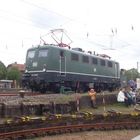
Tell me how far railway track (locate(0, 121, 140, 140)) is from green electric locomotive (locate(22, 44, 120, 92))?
721cm

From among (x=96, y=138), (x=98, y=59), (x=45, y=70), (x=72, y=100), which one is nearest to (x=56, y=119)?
(x=96, y=138)

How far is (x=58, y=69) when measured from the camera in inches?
1012

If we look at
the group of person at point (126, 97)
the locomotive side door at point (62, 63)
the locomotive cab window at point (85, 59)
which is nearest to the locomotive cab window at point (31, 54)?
the locomotive side door at point (62, 63)

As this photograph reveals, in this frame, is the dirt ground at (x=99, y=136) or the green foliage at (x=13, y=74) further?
the green foliage at (x=13, y=74)

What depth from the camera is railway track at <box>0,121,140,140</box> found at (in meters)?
14.3

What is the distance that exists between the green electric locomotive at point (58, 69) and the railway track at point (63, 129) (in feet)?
23.7

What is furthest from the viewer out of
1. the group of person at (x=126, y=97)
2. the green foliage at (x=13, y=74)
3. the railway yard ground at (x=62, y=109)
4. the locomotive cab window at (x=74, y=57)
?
the green foliage at (x=13, y=74)

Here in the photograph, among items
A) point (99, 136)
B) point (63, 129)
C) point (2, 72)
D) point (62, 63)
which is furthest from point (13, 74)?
point (99, 136)

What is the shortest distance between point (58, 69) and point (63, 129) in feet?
31.0

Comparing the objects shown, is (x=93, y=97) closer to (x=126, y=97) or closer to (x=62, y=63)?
(x=126, y=97)

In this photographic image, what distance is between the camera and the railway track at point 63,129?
14.3m

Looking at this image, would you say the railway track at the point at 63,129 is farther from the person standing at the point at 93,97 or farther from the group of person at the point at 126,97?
the group of person at the point at 126,97

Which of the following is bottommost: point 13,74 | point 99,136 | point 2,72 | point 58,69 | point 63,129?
point 99,136

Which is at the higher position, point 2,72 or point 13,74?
point 2,72
